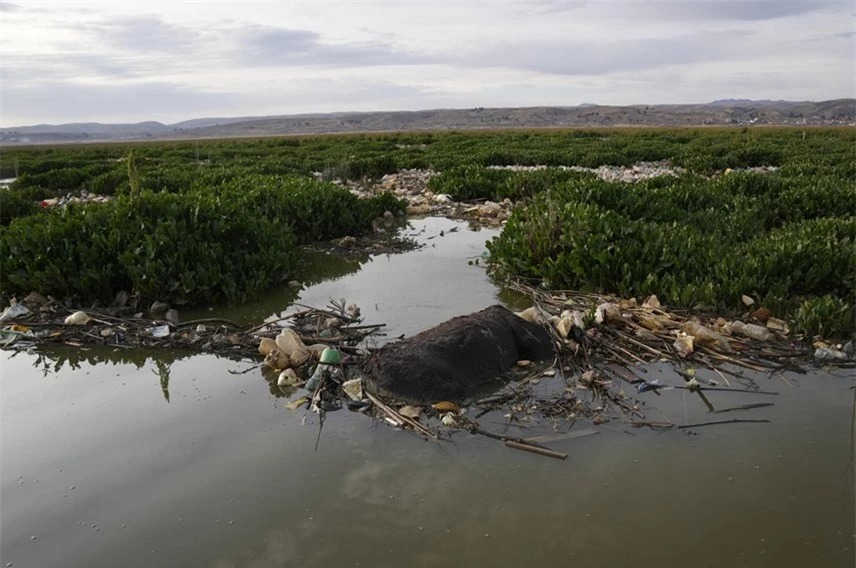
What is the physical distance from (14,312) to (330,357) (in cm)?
341

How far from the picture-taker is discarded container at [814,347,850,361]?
15.1ft

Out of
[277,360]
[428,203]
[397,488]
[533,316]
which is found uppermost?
[428,203]

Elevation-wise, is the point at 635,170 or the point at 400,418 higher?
the point at 635,170

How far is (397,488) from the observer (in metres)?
3.15

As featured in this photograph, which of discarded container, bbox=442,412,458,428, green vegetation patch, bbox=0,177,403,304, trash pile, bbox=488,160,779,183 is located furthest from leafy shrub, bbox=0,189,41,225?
discarded container, bbox=442,412,458,428

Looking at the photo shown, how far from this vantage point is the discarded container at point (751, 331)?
4.96 metres

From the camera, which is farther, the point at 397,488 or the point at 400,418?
the point at 400,418

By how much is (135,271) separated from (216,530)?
3.86m

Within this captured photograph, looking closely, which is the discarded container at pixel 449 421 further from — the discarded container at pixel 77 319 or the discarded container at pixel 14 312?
the discarded container at pixel 14 312

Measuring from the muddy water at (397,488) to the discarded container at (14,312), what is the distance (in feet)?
6.35

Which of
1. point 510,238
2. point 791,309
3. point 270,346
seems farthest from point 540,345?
point 510,238

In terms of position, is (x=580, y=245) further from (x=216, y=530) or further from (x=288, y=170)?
(x=288, y=170)

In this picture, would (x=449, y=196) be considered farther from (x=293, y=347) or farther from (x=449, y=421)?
(x=449, y=421)

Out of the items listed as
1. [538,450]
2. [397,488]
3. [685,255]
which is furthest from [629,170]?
[397,488]
